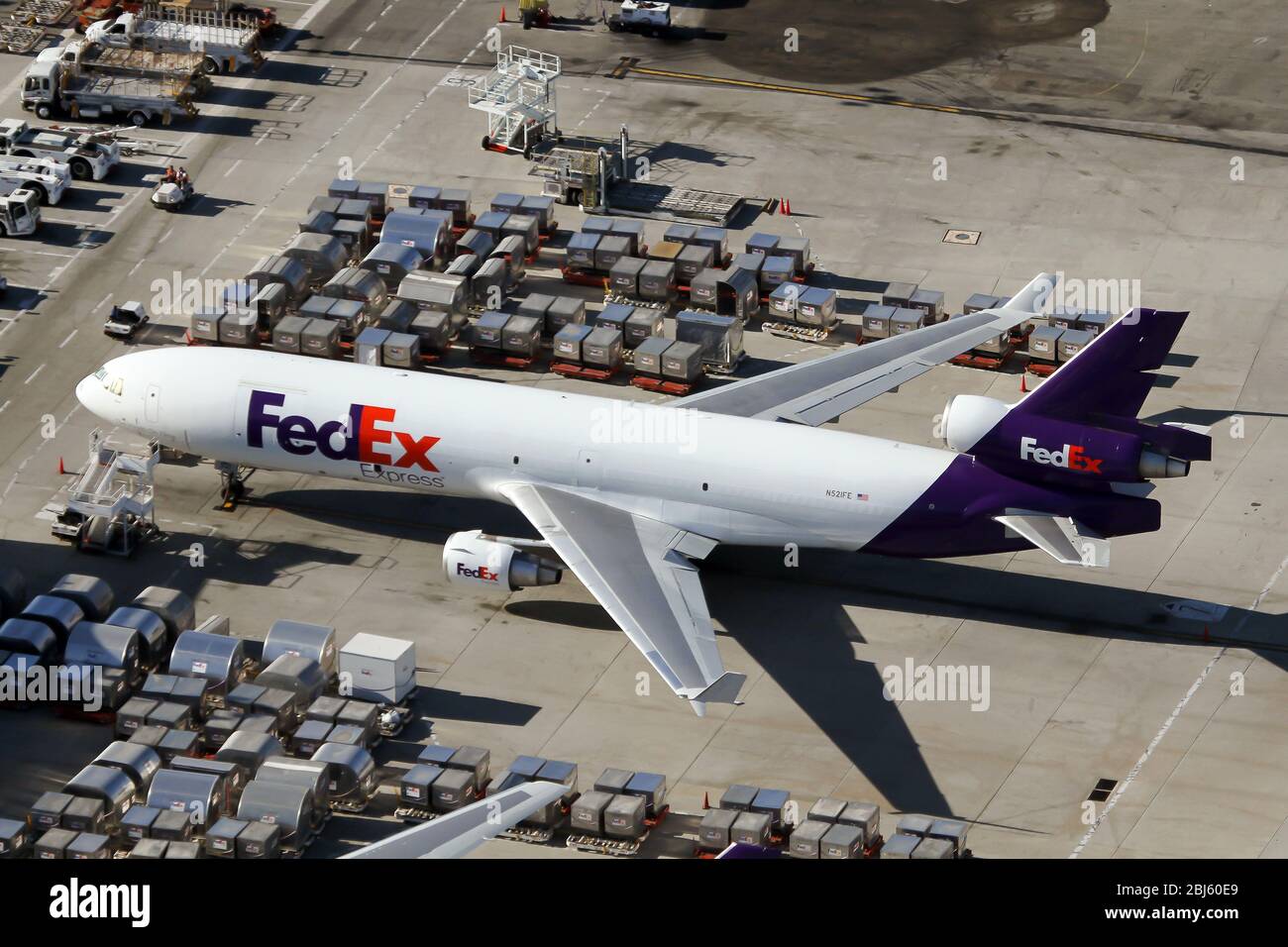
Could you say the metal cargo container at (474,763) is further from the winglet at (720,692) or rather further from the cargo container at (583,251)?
the cargo container at (583,251)

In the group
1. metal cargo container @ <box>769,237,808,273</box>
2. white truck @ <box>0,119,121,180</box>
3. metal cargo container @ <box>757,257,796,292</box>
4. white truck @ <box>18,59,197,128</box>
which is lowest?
metal cargo container @ <box>757,257,796,292</box>

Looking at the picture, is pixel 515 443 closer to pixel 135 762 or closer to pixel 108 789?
pixel 135 762

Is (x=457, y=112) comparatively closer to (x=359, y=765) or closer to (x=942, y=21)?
(x=942, y=21)

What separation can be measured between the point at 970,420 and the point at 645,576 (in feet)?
41.2

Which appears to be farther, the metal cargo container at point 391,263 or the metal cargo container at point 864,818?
the metal cargo container at point 391,263

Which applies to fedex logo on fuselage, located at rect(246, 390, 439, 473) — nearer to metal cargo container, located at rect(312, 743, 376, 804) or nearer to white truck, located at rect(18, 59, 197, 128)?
metal cargo container, located at rect(312, 743, 376, 804)

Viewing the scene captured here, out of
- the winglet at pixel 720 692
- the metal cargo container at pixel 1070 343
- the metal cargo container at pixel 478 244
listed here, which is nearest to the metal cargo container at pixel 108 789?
the winglet at pixel 720 692

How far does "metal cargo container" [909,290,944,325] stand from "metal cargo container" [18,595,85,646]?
38.5 metres

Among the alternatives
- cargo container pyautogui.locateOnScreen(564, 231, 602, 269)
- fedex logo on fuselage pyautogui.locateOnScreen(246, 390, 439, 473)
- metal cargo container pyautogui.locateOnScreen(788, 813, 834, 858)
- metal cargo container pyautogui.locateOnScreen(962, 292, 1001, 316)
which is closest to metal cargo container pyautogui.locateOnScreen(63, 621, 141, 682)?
fedex logo on fuselage pyautogui.locateOnScreen(246, 390, 439, 473)

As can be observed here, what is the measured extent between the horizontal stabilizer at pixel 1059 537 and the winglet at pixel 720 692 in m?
13.4

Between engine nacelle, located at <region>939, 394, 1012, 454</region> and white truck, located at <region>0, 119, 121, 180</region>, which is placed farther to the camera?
white truck, located at <region>0, 119, 121, 180</region>

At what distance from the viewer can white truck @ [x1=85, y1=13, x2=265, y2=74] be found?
115 m

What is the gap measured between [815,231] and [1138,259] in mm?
14806

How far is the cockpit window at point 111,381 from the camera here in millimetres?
81250
